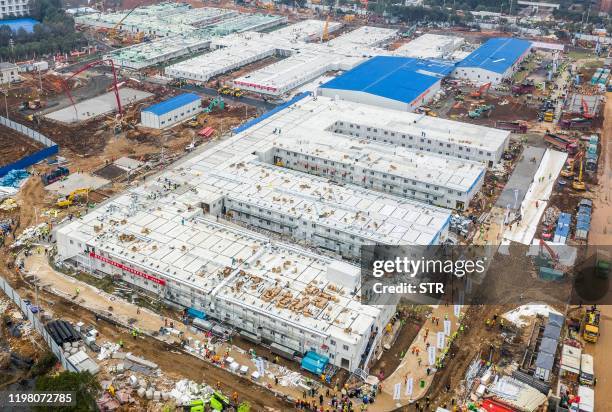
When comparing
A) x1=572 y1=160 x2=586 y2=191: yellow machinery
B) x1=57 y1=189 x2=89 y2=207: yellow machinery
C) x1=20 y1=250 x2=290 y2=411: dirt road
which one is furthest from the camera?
x1=572 y1=160 x2=586 y2=191: yellow machinery

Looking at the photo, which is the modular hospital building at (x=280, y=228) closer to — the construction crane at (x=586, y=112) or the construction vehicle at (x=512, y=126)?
the construction vehicle at (x=512, y=126)

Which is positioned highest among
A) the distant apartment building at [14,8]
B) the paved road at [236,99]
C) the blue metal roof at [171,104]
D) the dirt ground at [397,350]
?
the distant apartment building at [14,8]

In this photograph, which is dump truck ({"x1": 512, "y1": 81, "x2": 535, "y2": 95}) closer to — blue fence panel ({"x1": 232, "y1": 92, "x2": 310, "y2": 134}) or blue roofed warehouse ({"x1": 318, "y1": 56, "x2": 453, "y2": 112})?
blue roofed warehouse ({"x1": 318, "y1": 56, "x2": 453, "y2": 112})

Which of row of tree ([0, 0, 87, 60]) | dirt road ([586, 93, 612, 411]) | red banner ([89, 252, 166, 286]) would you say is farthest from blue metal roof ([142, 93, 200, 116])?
dirt road ([586, 93, 612, 411])

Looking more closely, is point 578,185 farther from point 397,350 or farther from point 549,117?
point 397,350

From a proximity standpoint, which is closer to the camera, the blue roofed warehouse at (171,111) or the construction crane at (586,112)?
the blue roofed warehouse at (171,111)

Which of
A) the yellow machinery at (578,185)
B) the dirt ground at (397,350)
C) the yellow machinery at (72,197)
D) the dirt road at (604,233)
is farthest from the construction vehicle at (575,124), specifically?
the yellow machinery at (72,197)
